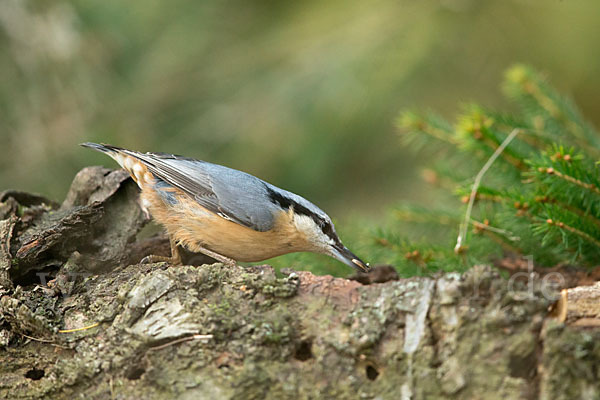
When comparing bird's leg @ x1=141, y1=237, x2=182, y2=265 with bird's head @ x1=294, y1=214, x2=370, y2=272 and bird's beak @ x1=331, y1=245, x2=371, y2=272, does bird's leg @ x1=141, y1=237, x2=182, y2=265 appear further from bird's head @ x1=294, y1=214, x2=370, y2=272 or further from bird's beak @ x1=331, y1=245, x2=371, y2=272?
bird's beak @ x1=331, y1=245, x2=371, y2=272

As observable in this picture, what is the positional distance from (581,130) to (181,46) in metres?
3.90

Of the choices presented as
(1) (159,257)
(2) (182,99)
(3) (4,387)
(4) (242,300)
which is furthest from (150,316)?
(2) (182,99)

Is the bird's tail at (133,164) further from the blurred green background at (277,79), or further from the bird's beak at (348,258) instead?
the blurred green background at (277,79)

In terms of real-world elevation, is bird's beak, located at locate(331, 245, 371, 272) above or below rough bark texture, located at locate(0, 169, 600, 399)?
above

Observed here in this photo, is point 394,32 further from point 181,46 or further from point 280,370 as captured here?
point 280,370

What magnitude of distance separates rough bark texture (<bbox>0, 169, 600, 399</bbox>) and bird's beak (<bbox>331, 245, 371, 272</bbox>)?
29.8 inches

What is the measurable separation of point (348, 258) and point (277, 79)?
3.16 meters

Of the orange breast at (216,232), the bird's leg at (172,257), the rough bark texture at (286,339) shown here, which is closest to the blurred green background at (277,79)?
the orange breast at (216,232)

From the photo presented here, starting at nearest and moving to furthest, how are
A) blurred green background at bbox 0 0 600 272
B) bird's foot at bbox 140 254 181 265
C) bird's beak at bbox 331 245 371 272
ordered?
bird's foot at bbox 140 254 181 265 < bird's beak at bbox 331 245 371 272 < blurred green background at bbox 0 0 600 272

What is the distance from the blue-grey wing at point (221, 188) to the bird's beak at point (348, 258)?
36cm

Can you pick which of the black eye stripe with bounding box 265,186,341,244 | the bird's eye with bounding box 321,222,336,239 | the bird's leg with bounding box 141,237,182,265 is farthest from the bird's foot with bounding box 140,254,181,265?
the bird's eye with bounding box 321,222,336,239

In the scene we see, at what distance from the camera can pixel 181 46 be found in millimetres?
6215

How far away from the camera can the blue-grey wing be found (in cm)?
312

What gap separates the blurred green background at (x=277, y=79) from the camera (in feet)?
17.5
